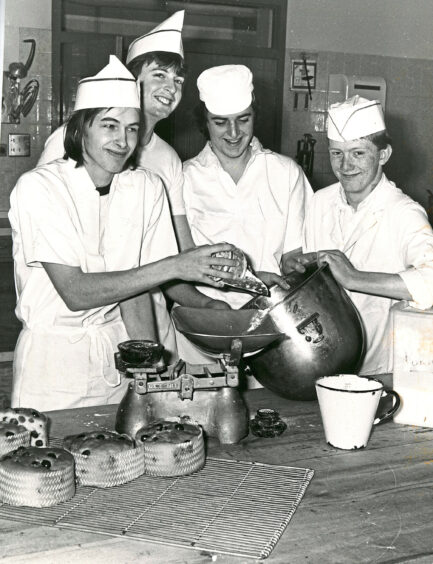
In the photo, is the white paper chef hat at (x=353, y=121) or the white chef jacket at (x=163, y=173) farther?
the white chef jacket at (x=163, y=173)

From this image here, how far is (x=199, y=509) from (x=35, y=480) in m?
0.29

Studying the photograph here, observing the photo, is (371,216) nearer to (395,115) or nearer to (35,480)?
(35,480)

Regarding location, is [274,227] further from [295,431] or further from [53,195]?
[295,431]

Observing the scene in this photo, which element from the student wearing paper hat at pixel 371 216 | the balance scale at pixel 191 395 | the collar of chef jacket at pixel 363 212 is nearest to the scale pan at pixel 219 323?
the balance scale at pixel 191 395

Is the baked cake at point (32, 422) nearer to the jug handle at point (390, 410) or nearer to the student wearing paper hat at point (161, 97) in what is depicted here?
the jug handle at point (390, 410)

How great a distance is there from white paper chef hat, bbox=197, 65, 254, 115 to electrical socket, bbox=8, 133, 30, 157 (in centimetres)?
278

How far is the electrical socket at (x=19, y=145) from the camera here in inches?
201

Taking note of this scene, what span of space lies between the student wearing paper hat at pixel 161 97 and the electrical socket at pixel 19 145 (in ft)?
8.42

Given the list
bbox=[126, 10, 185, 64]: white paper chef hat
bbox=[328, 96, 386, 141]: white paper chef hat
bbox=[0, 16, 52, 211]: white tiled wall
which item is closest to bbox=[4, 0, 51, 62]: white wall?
bbox=[0, 16, 52, 211]: white tiled wall

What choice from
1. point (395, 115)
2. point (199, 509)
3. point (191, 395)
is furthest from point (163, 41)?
point (395, 115)

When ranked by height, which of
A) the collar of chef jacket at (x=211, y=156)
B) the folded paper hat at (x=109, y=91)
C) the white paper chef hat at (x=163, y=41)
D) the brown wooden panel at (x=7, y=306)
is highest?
the white paper chef hat at (x=163, y=41)

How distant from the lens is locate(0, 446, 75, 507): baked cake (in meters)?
1.38

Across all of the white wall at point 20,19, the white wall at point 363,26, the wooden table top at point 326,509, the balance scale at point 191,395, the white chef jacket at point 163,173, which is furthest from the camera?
the white wall at point 363,26

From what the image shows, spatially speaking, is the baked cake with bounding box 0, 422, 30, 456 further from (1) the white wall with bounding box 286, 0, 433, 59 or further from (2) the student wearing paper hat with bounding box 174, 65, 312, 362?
(1) the white wall with bounding box 286, 0, 433, 59
